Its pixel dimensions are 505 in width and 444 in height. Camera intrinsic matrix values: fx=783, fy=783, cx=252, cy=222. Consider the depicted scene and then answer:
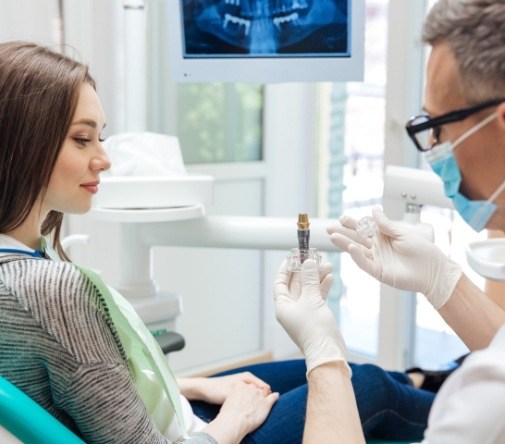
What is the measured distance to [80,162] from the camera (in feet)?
4.34

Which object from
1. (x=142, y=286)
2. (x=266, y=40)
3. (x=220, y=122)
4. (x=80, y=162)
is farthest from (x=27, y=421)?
(x=220, y=122)

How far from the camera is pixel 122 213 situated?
1928mm

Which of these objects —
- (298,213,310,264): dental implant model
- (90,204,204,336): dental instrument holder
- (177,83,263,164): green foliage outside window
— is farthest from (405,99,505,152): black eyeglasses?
(177,83,263,164): green foliage outside window

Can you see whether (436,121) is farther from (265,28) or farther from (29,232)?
(265,28)

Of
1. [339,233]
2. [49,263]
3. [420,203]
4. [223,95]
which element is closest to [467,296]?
[339,233]

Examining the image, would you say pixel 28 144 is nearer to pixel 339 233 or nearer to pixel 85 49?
pixel 339 233

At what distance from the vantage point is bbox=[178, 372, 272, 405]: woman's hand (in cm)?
161

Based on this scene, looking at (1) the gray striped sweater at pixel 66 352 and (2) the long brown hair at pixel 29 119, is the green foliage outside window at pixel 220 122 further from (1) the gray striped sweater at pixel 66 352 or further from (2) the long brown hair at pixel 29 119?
(1) the gray striped sweater at pixel 66 352

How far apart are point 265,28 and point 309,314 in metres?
1.00

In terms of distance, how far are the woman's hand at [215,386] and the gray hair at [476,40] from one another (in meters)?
0.87

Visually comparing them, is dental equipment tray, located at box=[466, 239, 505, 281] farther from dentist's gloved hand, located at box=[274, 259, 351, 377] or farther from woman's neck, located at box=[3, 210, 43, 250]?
woman's neck, located at box=[3, 210, 43, 250]

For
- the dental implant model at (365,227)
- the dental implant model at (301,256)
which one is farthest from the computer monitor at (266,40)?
the dental implant model at (301,256)

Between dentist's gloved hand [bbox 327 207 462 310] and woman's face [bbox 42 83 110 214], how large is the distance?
46cm

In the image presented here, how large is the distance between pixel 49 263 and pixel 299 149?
2319mm
